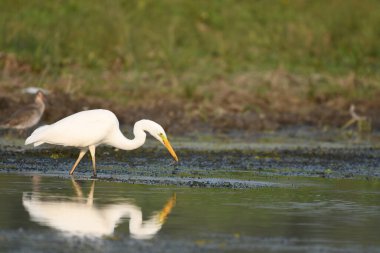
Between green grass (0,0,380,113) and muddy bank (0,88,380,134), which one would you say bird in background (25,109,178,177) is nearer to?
muddy bank (0,88,380,134)

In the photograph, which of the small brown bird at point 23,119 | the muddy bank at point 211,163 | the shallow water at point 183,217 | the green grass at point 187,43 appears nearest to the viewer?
the shallow water at point 183,217

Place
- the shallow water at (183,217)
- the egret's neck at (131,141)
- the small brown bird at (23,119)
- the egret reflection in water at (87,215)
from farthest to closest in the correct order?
1. the small brown bird at (23,119)
2. the egret's neck at (131,141)
3. the egret reflection in water at (87,215)
4. the shallow water at (183,217)

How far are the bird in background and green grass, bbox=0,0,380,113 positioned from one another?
793 centimetres

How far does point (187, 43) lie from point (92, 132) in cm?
1444

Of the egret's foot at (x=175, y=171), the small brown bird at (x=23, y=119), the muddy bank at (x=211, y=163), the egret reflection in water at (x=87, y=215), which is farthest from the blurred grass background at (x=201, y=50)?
the egret reflection in water at (x=87, y=215)

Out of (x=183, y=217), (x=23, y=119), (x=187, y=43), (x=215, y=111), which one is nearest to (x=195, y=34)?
(x=187, y=43)

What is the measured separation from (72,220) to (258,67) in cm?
1679

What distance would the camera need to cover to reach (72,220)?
9.78 metres

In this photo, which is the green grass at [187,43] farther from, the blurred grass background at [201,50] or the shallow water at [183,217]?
the shallow water at [183,217]

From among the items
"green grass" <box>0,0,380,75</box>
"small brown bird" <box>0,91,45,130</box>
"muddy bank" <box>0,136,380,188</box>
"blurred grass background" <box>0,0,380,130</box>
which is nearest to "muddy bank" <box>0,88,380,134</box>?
"blurred grass background" <box>0,0,380,130</box>

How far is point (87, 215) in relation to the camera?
10.1 m

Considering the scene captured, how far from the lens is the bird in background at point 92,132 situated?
14.0 meters

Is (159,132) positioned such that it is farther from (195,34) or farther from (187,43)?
(195,34)

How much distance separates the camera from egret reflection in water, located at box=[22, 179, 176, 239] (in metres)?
9.32
